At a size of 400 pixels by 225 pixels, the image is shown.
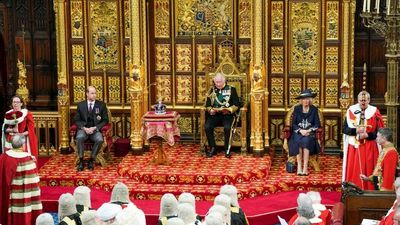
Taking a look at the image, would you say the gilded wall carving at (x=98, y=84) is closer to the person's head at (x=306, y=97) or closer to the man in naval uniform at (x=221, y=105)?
the man in naval uniform at (x=221, y=105)

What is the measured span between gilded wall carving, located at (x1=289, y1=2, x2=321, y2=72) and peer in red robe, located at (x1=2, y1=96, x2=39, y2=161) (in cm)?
513

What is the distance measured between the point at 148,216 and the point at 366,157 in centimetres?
367

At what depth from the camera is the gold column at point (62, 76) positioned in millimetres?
19016

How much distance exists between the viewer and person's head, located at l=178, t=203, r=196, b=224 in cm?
1094

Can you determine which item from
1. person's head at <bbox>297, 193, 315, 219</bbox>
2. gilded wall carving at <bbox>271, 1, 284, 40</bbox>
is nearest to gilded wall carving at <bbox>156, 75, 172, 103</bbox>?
gilded wall carving at <bbox>271, 1, 284, 40</bbox>

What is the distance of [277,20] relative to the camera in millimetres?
18766

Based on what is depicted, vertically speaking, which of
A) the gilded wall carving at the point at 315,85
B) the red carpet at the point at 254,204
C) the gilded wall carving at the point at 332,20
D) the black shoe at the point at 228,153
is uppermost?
the gilded wall carving at the point at 332,20

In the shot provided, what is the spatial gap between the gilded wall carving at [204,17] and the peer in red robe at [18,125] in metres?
3.70

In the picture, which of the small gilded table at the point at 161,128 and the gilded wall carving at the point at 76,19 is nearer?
the small gilded table at the point at 161,128

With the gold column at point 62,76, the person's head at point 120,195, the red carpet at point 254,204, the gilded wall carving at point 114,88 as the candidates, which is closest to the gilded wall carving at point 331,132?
the red carpet at point 254,204

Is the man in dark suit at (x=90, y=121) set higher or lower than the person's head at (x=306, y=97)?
lower

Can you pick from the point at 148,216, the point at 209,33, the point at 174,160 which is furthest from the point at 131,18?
the point at 148,216

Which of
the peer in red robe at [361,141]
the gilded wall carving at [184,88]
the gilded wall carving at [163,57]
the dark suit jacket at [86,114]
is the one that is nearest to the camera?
the peer in red robe at [361,141]

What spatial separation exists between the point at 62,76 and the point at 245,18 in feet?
12.1
